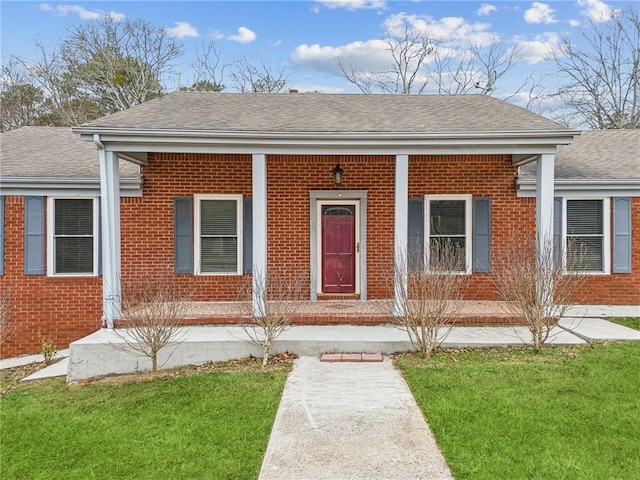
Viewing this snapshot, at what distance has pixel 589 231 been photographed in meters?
8.80

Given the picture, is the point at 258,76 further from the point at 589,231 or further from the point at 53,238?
the point at 589,231

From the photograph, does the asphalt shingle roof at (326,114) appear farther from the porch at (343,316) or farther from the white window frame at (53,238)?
the porch at (343,316)

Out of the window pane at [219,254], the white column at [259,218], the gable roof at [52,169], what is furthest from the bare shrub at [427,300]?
the gable roof at [52,169]

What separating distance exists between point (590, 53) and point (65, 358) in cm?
2479

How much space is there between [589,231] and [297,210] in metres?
5.68

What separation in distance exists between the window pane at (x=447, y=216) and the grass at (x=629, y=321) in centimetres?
294

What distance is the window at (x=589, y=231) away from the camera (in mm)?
8727

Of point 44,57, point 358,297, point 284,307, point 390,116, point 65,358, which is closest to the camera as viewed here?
point 284,307

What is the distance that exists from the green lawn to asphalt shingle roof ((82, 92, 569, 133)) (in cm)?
340

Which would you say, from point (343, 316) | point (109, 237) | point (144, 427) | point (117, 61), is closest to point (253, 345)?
point (343, 316)

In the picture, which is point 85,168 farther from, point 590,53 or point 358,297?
point 590,53

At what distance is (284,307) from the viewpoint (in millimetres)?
6332

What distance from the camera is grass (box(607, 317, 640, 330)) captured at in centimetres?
745

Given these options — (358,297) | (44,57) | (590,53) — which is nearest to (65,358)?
(358,297)
